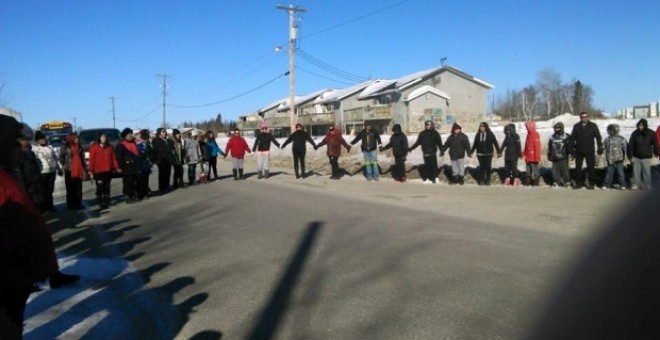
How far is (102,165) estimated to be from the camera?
41.4ft

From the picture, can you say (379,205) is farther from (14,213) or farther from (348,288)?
(14,213)

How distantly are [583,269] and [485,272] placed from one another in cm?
483

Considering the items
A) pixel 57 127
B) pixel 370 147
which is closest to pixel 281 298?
pixel 370 147

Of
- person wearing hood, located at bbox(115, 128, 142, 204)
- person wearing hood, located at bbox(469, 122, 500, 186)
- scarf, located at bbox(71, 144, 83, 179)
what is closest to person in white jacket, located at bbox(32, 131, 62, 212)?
scarf, located at bbox(71, 144, 83, 179)

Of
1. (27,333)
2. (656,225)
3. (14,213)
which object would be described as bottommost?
(27,333)

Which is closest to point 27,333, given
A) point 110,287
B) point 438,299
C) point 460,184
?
point 110,287

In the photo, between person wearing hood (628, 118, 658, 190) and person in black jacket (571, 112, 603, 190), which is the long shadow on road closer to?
person in black jacket (571, 112, 603, 190)

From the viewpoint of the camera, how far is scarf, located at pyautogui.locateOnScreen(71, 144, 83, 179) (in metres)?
12.3

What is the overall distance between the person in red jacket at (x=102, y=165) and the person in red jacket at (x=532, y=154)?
33.6ft

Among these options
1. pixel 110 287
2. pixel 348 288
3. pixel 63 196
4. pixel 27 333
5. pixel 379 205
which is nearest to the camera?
pixel 27 333

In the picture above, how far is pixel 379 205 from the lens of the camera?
36.7 ft

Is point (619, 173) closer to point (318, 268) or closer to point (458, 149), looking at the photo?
point (458, 149)

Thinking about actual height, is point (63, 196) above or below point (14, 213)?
below

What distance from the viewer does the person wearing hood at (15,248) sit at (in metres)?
3.36
